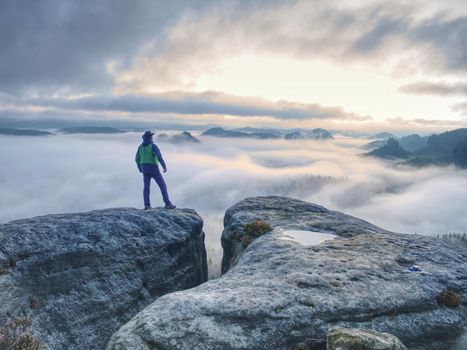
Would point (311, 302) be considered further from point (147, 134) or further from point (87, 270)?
point (147, 134)

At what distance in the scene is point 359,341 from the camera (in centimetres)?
1010

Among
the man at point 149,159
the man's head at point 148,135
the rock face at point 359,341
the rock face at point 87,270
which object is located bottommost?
the rock face at point 87,270

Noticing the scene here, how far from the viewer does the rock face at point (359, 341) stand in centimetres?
1002

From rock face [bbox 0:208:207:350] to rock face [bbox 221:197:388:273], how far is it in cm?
359

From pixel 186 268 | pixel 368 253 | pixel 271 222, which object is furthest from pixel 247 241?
pixel 368 253

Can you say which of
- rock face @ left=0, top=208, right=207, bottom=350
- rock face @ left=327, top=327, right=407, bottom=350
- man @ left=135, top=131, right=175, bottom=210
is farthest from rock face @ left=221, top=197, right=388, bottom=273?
rock face @ left=327, top=327, right=407, bottom=350

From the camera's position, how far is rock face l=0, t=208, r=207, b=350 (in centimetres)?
1952

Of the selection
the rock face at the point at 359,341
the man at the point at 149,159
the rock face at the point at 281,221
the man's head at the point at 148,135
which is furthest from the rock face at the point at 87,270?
the rock face at the point at 359,341

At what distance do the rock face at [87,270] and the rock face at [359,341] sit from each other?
49.9 feet

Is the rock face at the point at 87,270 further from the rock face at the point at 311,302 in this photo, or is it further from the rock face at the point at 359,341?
the rock face at the point at 359,341

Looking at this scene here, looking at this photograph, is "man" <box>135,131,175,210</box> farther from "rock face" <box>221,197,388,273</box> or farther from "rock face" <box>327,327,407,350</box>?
"rock face" <box>327,327,407,350</box>

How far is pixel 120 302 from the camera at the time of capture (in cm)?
2200

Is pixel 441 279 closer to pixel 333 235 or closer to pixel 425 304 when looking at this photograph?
pixel 425 304

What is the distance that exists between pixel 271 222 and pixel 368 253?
369 inches
